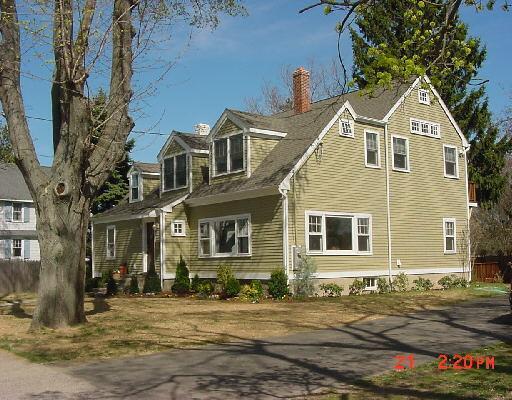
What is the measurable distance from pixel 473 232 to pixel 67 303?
22.9 metres

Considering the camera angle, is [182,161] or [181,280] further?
[182,161]

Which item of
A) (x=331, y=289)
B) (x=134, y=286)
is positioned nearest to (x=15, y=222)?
(x=134, y=286)

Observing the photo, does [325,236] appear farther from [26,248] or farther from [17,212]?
[17,212]

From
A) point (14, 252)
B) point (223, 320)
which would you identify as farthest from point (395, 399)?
point (14, 252)

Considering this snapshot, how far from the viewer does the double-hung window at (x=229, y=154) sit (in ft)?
78.0

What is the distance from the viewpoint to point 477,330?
506 inches

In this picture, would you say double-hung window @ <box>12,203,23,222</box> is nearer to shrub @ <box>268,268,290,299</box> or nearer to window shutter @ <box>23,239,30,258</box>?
window shutter @ <box>23,239,30,258</box>

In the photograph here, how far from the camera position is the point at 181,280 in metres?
24.5

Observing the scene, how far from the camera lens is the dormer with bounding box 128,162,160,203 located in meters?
30.5

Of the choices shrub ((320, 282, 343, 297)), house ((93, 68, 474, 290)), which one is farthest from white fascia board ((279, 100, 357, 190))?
shrub ((320, 282, 343, 297))

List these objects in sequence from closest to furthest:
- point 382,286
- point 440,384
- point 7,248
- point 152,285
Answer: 1. point 440,384
2. point 382,286
3. point 152,285
4. point 7,248

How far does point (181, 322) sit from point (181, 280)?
31.6 ft

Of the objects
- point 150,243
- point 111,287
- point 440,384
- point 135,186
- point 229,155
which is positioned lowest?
point 440,384

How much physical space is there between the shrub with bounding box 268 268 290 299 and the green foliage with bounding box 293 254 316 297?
0.34 m
